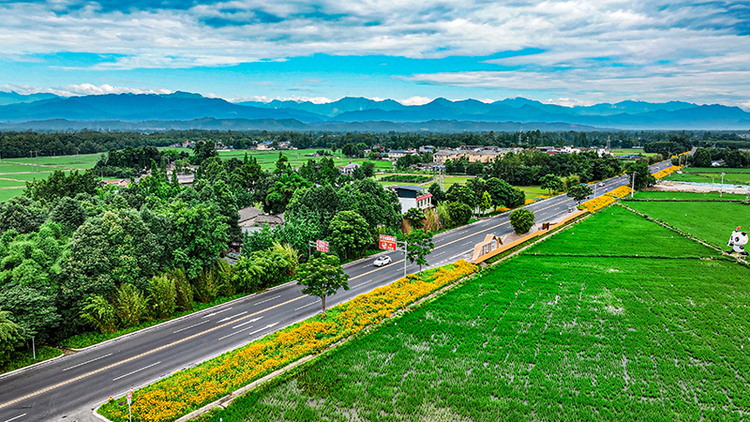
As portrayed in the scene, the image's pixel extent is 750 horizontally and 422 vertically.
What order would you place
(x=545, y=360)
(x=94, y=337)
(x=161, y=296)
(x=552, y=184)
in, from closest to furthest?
(x=545, y=360) < (x=94, y=337) < (x=161, y=296) < (x=552, y=184)

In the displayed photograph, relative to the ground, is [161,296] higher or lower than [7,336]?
lower

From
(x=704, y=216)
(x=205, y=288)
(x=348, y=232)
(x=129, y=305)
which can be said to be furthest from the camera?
(x=704, y=216)

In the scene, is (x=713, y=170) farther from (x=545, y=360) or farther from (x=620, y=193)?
(x=545, y=360)

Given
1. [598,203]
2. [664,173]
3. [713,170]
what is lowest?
[598,203]

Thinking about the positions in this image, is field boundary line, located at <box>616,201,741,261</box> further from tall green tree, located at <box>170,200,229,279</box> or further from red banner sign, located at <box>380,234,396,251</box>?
tall green tree, located at <box>170,200,229,279</box>

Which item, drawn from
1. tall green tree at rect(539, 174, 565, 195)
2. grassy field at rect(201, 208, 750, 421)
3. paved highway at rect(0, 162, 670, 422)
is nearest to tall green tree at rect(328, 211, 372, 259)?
paved highway at rect(0, 162, 670, 422)

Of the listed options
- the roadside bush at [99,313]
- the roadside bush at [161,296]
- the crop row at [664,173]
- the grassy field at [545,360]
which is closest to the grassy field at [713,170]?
the crop row at [664,173]

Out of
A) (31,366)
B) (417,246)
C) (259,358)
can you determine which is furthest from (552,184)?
(31,366)

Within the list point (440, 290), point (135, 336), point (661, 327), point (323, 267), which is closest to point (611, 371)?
point (661, 327)
